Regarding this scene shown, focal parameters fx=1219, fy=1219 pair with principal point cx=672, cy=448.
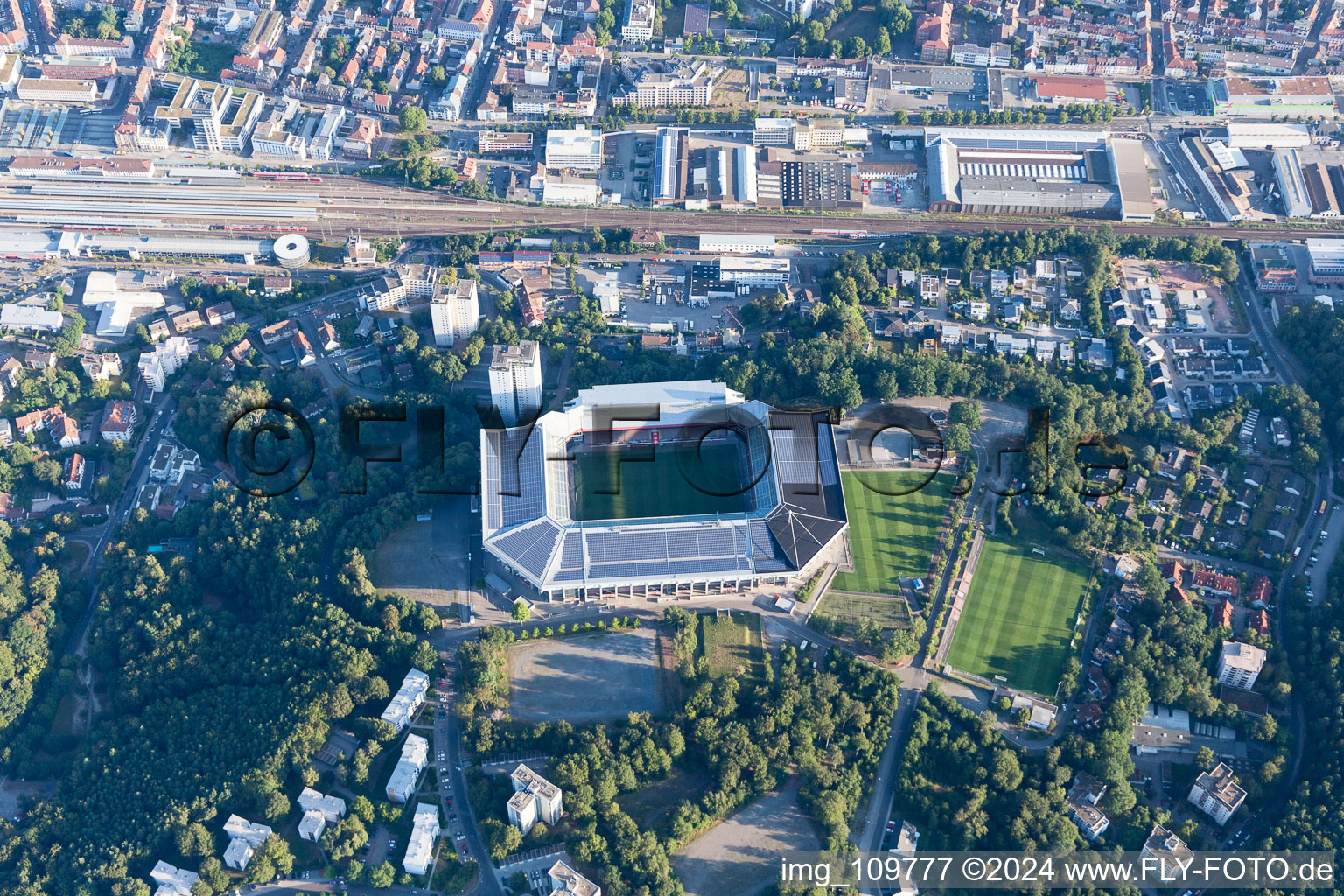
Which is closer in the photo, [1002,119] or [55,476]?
[55,476]

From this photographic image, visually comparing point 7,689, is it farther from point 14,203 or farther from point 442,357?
point 14,203

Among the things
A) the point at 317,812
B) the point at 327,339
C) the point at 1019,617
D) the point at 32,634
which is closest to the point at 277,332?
the point at 327,339

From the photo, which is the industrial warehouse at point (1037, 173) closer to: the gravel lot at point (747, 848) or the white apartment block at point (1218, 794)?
the white apartment block at point (1218, 794)

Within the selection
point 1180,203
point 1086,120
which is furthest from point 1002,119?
point 1180,203

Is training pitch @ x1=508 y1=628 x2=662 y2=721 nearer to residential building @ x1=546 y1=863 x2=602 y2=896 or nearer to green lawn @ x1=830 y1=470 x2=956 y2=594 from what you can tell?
residential building @ x1=546 y1=863 x2=602 y2=896

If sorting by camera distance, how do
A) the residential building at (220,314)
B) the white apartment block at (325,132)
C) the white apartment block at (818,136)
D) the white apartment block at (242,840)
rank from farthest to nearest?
the white apartment block at (325,132), the white apartment block at (818,136), the residential building at (220,314), the white apartment block at (242,840)

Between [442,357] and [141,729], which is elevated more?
[442,357]

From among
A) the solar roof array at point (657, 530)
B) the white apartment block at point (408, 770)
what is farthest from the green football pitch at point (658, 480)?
the white apartment block at point (408, 770)
